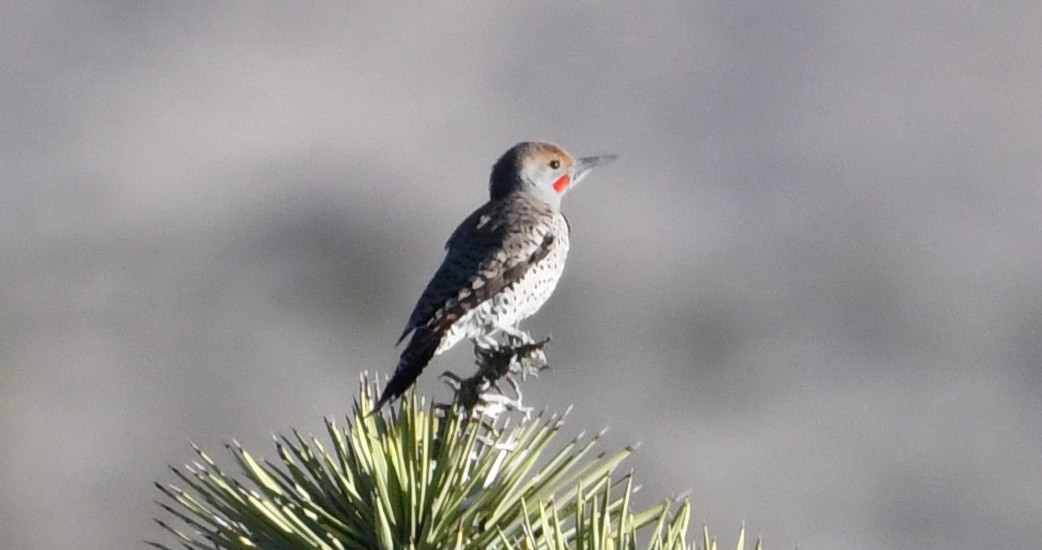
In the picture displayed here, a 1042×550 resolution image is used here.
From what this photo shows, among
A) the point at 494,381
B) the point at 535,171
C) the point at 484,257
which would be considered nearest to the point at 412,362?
the point at 494,381

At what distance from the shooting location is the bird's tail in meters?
3.77

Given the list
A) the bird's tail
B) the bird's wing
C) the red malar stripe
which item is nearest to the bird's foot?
the bird's tail

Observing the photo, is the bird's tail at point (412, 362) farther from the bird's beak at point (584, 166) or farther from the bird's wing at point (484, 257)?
the bird's beak at point (584, 166)

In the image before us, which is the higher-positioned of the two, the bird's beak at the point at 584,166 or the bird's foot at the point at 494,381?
the bird's beak at the point at 584,166

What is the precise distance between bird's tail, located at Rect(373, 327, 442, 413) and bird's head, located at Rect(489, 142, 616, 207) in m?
1.70


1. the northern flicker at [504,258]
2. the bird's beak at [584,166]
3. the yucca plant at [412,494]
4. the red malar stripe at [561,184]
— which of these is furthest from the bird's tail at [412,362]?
the bird's beak at [584,166]

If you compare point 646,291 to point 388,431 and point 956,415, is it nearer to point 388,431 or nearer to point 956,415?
point 956,415

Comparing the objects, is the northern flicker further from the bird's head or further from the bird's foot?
the bird's foot

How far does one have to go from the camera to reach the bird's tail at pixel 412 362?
377cm

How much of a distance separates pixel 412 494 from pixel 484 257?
247 cm

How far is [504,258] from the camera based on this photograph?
5719 mm

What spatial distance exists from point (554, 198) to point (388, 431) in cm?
331

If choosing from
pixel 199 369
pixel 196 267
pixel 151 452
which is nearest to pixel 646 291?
pixel 196 267

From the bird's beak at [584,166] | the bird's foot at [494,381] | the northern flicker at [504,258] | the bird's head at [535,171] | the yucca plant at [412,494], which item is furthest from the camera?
the bird's beak at [584,166]
